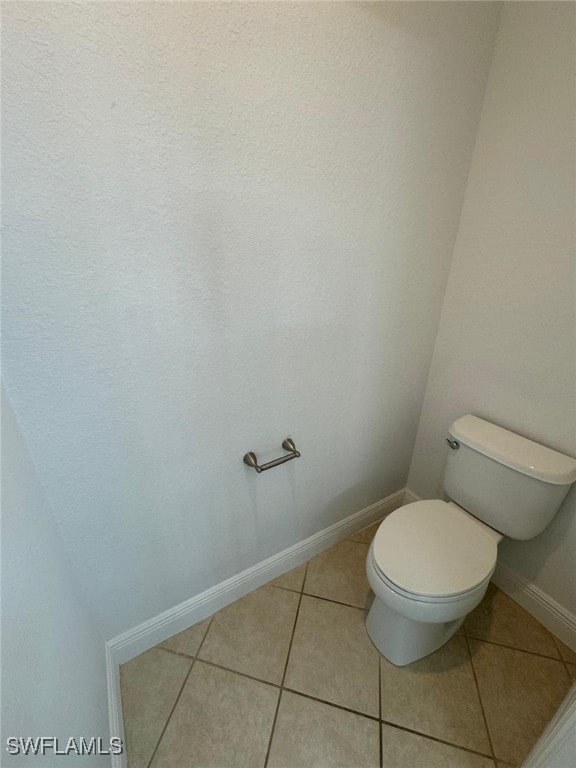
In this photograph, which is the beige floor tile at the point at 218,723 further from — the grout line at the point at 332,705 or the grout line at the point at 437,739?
the grout line at the point at 437,739

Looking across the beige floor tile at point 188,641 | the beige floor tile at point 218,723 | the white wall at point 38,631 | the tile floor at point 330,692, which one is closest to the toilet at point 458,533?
the tile floor at point 330,692

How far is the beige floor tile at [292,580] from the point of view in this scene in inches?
56.9

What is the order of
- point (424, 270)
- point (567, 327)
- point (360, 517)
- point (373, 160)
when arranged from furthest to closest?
1. point (360, 517)
2. point (424, 270)
3. point (567, 327)
4. point (373, 160)

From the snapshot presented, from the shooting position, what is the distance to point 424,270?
1218 mm

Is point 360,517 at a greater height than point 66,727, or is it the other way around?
point 66,727

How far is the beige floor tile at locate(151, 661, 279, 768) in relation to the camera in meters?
0.98

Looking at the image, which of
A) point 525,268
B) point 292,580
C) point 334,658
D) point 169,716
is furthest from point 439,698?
point 525,268

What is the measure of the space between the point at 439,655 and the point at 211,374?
1301mm

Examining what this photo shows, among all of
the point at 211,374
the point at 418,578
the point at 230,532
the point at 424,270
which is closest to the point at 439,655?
the point at 418,578

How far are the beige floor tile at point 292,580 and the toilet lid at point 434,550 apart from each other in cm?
53

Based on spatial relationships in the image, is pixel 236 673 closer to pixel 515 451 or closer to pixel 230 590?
pixel 230 590

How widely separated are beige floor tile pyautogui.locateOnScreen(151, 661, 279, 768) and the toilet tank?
963 millimetres

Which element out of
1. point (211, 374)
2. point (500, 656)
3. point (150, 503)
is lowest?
point (500, 656)

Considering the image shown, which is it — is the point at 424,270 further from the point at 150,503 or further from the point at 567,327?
the point at 150,503
